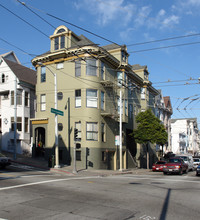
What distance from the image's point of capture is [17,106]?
32.7m

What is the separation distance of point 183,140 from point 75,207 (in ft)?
244

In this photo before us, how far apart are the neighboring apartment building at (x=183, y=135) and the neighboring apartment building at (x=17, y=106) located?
51647 millimetres

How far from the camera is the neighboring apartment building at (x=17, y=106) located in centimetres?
3250

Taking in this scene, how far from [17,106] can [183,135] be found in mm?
58830

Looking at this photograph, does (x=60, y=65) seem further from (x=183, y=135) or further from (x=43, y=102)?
(x=183, y=135)

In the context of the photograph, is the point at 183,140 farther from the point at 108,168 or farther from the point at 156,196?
the point at 156,196

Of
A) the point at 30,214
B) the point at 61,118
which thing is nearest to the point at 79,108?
the point at 61,118

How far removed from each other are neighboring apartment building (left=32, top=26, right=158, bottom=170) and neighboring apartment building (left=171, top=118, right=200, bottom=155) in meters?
47.7

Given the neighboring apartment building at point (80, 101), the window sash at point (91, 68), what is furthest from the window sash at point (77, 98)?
the window sash at point (91, 68)

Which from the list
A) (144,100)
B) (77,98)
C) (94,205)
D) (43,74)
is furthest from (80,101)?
(94,205)

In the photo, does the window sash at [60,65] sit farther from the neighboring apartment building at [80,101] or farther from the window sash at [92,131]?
the window sash at [92,131]

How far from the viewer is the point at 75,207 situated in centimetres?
867

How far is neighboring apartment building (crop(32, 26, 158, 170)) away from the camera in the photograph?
27609mm

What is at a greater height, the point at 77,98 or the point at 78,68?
the point at 78,68
